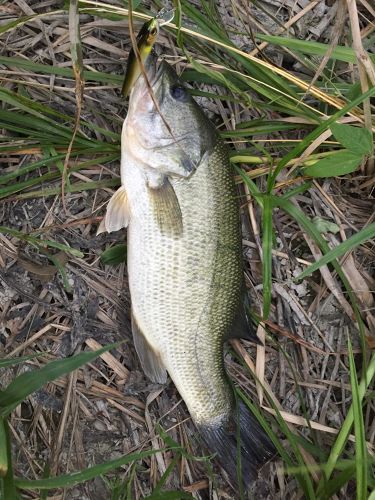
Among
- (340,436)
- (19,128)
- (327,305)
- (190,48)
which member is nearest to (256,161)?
(190,48)

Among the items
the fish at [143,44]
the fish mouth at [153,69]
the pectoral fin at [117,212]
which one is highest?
the fish at [143,44]

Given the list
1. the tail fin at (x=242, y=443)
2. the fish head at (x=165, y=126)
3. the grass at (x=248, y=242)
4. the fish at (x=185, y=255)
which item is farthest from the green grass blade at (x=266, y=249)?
the tail fin at (x=242, y=443)

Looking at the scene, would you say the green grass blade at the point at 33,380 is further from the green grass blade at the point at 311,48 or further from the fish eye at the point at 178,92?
the green grass blade at the point at 311,48

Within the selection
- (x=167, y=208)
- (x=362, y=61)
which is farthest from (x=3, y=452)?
(x=362, y=61)

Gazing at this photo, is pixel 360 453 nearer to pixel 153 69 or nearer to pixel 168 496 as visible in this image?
pixel 168 496

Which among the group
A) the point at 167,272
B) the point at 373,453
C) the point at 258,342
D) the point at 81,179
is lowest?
the point at 373,453

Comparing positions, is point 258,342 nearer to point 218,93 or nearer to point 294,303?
point 294,303

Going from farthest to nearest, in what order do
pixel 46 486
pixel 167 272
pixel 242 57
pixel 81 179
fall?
pixel 81 179 → pixel 242 57 → pixel 167 272 → pixel 46 486
